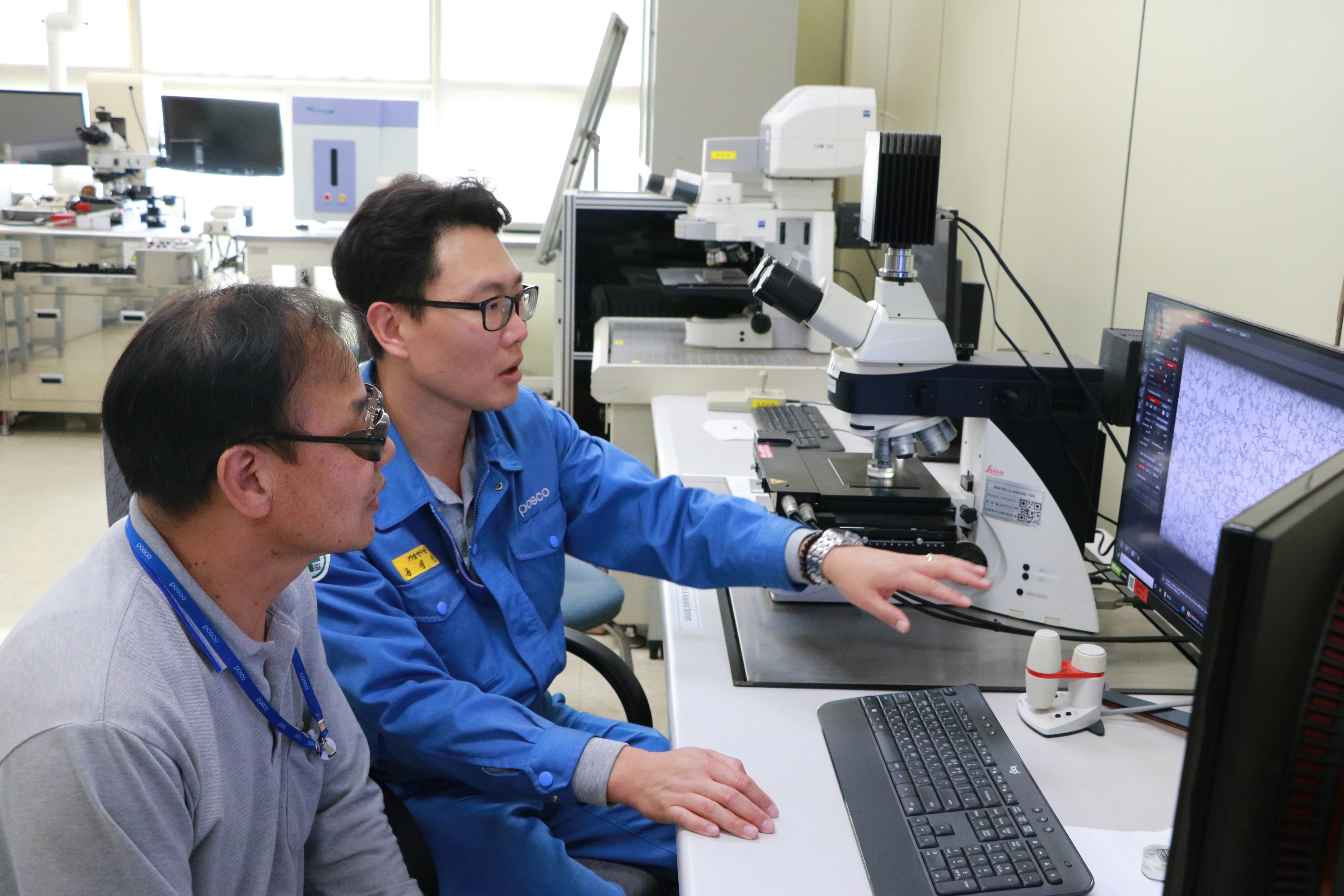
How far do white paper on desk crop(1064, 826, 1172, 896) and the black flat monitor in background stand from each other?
497 millimetres

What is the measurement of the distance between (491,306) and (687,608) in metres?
0.52

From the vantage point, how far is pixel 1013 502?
1433 millimetres

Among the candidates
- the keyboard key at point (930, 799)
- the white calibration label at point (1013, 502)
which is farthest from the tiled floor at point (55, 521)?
the keyboard key at point (930, 799)

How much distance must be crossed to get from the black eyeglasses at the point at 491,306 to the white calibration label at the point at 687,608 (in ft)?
1.50

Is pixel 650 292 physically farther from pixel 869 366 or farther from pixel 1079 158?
pixel 869 366

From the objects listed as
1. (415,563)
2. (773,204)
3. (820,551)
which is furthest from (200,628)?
(773,204)

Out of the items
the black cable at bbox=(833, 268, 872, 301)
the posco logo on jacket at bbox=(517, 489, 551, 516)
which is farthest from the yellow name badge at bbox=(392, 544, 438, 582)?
the black cable at bbox=(833, 268, 872, 301)

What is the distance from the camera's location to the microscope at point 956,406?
1.43 m

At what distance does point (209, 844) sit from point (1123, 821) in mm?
844

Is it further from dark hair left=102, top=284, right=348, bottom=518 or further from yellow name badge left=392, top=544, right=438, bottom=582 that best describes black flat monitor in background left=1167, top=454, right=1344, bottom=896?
yellow name badge left=392, top=544, right=438, bottom=582

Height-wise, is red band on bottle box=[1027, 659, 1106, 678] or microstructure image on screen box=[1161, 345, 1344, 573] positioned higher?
microstructure image on screen box=[1161, 345, 1344, 573]

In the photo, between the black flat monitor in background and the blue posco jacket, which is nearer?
the black flat monitor in background

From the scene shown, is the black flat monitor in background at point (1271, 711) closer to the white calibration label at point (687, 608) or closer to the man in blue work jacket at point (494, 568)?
the man in blue work jacket at point (494, 568)

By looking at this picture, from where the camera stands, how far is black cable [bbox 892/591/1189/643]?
56.5 inches
